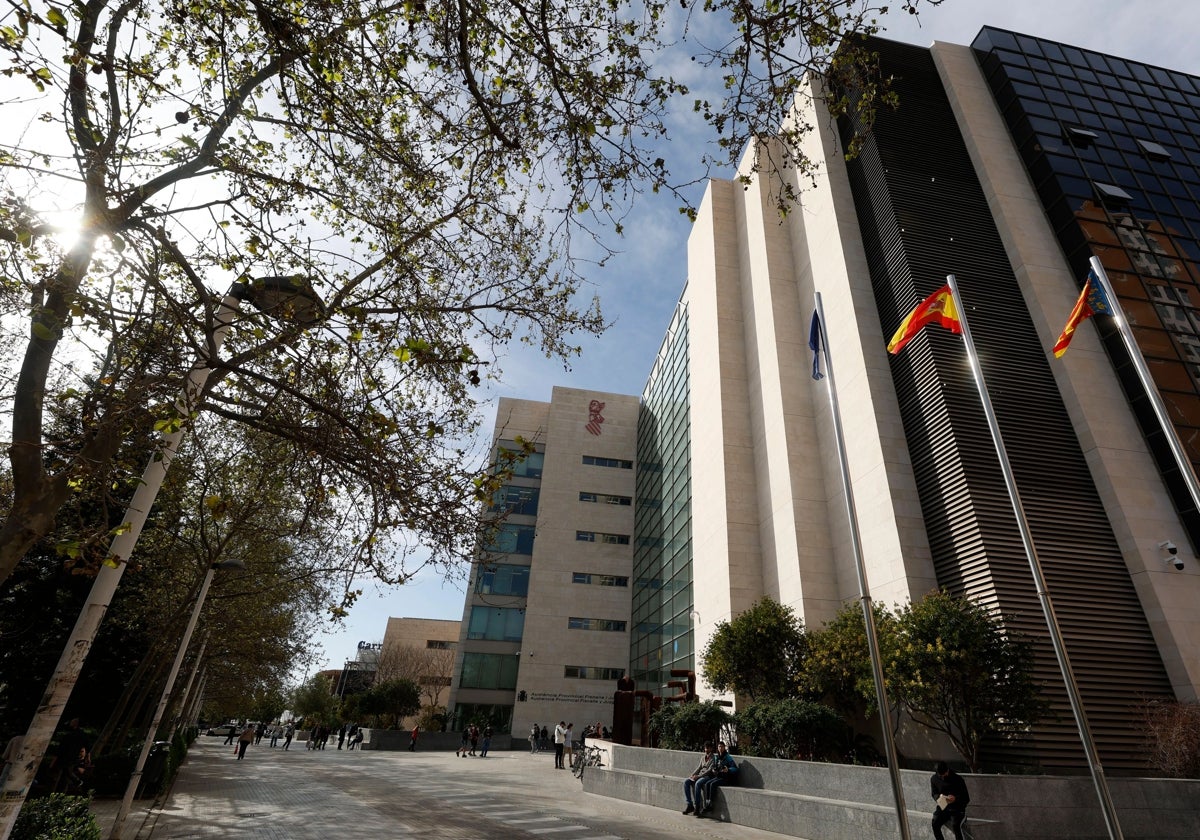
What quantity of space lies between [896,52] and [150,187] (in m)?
28.7

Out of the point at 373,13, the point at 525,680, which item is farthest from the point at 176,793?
the point at 525,680

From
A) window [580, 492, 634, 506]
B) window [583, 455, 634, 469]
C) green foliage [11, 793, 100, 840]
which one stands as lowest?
green foliage [11, 793, 100, 840]

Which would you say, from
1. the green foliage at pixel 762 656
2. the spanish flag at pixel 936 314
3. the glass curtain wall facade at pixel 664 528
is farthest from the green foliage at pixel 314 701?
the spanish flag at pixel 936 314

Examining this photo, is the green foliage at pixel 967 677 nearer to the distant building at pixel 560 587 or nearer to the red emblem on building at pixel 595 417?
the distant building at pixel 560 587

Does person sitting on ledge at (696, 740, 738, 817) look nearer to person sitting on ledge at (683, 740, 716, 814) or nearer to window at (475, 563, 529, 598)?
person sitting on ledge at (683, 740, 716, 814)

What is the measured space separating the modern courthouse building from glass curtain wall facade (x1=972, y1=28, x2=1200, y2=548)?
9cm

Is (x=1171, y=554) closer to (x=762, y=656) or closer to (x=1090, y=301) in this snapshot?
(x=1090, y=301)

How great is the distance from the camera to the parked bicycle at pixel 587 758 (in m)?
21.3

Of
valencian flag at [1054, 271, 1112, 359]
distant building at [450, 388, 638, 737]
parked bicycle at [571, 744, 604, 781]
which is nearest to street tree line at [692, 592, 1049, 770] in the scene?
parked bicycle at [571, 744, 604, 781]

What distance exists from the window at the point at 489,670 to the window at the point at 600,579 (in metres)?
6.75

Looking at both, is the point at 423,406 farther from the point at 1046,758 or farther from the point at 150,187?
the point at 1046,758

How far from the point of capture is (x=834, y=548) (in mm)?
20172

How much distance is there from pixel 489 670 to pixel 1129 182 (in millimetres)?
41719

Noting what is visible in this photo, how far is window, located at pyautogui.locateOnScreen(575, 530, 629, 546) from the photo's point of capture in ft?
145
